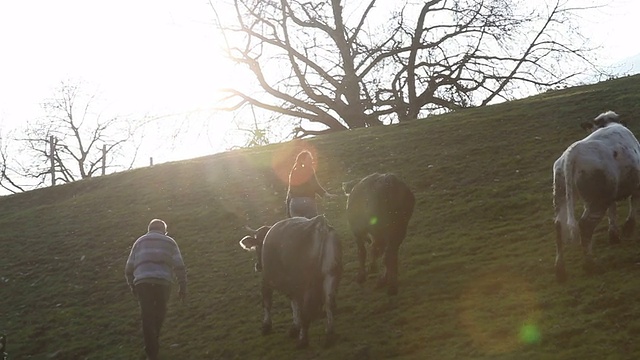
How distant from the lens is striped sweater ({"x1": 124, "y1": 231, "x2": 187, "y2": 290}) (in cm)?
1095

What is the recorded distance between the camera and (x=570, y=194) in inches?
394

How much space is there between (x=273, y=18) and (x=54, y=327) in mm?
24964

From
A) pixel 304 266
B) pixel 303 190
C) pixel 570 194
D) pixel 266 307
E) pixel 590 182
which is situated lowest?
pixel 266 307

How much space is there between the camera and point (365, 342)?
32.3ft

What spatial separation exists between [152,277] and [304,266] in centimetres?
240

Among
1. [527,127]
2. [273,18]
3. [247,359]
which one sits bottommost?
[247,359]

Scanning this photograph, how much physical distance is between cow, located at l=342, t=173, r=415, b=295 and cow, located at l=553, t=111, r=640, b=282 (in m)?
2.46

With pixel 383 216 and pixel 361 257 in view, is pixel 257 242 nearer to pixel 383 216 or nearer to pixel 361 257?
pixel 361 257

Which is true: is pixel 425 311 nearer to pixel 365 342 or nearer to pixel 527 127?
pixel 365 342

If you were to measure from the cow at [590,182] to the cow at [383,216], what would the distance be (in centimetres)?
246

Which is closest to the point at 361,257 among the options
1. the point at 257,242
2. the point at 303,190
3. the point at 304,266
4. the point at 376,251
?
the point at 376,251

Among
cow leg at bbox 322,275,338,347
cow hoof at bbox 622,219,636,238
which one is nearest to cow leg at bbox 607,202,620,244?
cow hoof at bbox 622,219,636,238

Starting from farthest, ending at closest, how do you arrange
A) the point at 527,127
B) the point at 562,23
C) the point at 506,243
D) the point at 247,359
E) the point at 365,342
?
the point at 562,23
the point at 527,127
the point at 506,243
the point at 247,359
the point at 365,342

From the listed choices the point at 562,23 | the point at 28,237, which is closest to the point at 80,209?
the point at 28,237
